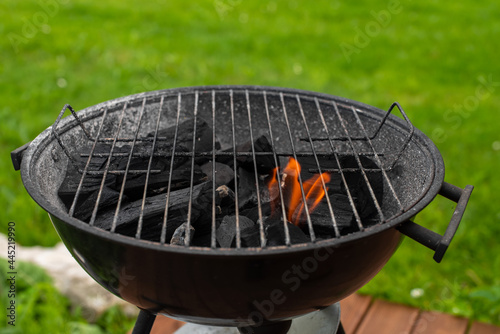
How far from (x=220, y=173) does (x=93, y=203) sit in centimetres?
41

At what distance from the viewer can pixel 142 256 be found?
3.52 ft

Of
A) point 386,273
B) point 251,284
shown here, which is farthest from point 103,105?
point 386,273

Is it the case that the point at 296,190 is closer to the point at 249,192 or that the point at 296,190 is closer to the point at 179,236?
the point at 249,192

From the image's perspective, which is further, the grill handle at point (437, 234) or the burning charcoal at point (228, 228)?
the burning charcoal at point (228, 228)

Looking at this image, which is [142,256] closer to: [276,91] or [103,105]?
[103,105]

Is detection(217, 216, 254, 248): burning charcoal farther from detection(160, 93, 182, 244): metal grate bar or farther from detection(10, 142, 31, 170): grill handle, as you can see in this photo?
detection(10, 142, 31, 170): grill handle

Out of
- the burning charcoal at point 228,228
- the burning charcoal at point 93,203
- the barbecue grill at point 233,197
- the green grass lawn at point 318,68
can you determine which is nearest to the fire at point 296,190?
the barbecue grill at point 233,197

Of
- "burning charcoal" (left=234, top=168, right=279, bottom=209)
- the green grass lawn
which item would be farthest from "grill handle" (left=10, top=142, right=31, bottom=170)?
the green grass lawn

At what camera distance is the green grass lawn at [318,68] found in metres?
2.60

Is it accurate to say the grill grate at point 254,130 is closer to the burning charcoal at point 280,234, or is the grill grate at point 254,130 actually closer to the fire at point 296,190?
the fire at point 296,190

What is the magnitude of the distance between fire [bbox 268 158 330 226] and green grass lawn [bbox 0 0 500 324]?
1068 mm

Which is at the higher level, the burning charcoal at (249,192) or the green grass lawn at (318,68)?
the burning charcoal at (249,192)

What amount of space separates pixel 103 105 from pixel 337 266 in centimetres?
107

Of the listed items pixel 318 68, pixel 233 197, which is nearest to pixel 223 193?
pixel 233 197
